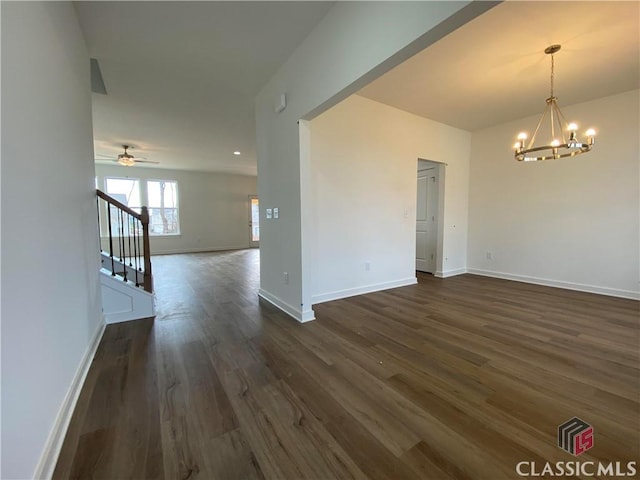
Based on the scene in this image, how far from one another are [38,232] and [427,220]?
5.17m

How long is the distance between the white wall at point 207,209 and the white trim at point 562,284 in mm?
7513

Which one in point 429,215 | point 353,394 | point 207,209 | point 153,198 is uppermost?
point 153,198

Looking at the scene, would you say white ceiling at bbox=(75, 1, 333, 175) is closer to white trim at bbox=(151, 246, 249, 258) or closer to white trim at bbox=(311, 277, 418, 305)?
white trim at bbox=(311, 277, 418, 305)

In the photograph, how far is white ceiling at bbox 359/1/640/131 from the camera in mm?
2104

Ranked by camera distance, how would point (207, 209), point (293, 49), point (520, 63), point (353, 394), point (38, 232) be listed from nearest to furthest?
point (38, 232) < point (353, 394) < point (293, 49) < point (520, 63) < point (207, 209)

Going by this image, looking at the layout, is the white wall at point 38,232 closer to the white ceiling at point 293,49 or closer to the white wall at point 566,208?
the white ceiling at point 293,49

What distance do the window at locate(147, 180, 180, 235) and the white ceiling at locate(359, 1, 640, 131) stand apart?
7338 millimetres

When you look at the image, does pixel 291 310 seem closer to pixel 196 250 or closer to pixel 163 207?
pixel 196 250

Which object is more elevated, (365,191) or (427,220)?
(365,191)

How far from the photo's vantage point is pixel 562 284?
4.08 metres

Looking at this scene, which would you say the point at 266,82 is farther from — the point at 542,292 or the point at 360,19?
the point at 542,292

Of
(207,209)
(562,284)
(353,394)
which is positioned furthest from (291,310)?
(207,209)

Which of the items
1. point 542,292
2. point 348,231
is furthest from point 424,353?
point 542,292

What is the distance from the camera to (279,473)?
110 centimetres
